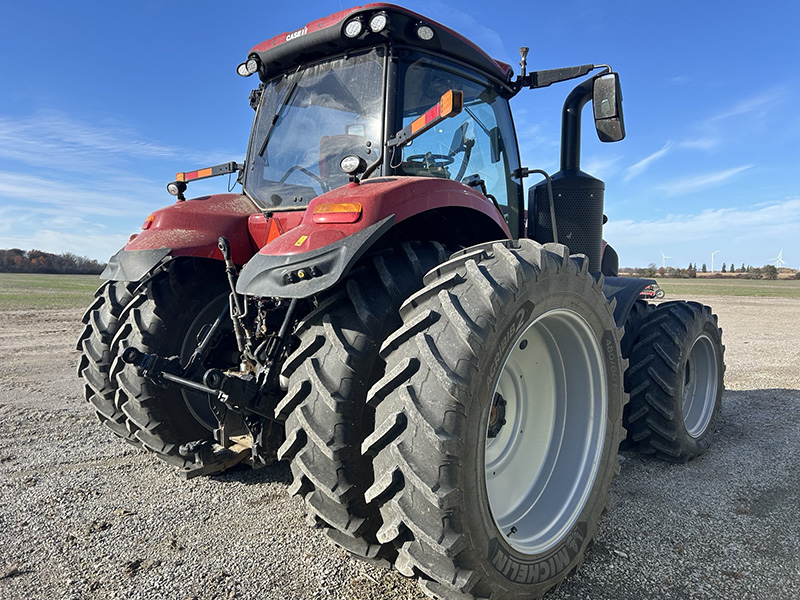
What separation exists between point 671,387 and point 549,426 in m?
1.46

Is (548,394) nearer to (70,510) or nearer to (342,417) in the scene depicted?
(342,417)

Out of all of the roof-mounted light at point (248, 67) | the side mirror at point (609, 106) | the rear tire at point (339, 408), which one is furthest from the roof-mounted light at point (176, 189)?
the side mirror at point (609, 106)

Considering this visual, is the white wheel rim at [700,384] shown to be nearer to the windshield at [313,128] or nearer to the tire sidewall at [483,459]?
the tire sidewall at [483,459]

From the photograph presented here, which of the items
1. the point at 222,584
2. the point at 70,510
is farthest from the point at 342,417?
the point at 70,510

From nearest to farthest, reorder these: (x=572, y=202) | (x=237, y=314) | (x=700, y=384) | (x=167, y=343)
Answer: (x=237, y=314), (x=167, y=343), (x=572, y=202), (x=700, y=384)

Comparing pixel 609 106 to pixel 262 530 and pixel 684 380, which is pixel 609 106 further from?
pixel 262 530

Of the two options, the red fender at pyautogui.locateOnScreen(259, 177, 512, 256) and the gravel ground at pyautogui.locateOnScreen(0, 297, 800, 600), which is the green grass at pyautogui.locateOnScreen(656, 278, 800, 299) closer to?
the gravel ground at pyautogui.locateOnScreen(0, 297, 800, 600)

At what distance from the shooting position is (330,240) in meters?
1.93

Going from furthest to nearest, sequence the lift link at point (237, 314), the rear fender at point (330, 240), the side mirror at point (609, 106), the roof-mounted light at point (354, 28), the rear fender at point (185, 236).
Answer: the side mirror at point (609, 106)
the roof-mounted light at point (354, 28)
the rear fender at point (185, 236)
the lift link at point (237, 314)
the rear fender at point (330, 240)

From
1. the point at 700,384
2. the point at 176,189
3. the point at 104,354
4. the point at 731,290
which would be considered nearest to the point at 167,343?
the point at 104,354

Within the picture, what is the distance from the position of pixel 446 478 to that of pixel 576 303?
1020 millimetres

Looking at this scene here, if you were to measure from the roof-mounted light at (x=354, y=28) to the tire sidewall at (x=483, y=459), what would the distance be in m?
1.61

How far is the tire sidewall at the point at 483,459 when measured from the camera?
1.75 m

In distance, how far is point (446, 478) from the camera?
5.44 ft
